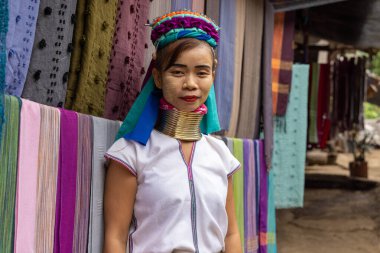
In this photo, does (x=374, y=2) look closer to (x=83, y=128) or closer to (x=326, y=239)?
(x=326, y=239)

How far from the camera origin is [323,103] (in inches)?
292

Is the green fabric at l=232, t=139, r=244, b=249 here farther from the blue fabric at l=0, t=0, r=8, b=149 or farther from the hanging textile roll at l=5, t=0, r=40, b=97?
the blue fabric at l=0, t=0, r=8, b=149

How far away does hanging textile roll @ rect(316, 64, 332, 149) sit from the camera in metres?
7.43

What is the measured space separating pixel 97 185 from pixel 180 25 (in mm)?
702

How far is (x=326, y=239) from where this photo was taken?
19.9 feet

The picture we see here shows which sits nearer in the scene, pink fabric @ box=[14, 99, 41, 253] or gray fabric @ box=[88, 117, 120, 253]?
pink fabric @ box=[14, 99, 41, 253]

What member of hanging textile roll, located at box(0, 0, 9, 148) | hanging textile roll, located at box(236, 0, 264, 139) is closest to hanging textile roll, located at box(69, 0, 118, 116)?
hanging textile roll, located at box(0, 0, 9, 148)

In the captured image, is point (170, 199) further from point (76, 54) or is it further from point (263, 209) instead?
point (263, 209)

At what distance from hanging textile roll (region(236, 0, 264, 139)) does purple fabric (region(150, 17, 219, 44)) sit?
1.73 m

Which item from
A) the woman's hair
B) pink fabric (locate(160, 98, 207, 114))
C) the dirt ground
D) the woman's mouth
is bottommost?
the dirt ground

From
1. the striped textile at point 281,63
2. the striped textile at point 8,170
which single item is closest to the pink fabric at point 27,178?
the striped textile at point 8,170

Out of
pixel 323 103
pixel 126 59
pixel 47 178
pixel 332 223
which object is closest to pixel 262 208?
pixel 126 59

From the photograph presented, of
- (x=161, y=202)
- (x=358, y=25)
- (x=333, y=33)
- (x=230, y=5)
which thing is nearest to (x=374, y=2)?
(x=358, y=25)

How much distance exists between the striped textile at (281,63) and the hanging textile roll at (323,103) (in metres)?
2.96
